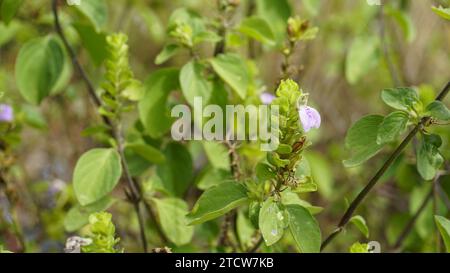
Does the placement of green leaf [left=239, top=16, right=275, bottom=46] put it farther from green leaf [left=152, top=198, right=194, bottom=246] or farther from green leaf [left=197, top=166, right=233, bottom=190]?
green leaf [left=152, top=198, right=194, bottom=246]

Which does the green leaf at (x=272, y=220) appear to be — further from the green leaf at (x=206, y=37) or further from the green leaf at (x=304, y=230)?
the green leaf at (x=206, y=37)

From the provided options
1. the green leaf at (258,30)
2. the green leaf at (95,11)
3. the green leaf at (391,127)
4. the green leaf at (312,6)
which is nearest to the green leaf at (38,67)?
the green leaf at (95,11)

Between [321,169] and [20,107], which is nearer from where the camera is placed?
[20,107]

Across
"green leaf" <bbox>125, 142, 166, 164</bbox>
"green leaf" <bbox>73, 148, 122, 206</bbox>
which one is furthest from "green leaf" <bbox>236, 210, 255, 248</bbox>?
"green leaf" <bbox>73, 148, 122, 206</bbox>

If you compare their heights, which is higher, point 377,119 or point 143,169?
point 377,119

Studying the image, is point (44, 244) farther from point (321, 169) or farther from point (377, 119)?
point (377, 119)

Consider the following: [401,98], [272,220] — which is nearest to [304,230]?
[272,220]

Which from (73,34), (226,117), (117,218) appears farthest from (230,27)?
(117,218)
